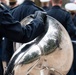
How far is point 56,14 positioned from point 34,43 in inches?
57.9

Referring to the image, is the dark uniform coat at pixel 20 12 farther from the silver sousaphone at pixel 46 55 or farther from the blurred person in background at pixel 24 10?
the silver sousaphone at pixel 46 55

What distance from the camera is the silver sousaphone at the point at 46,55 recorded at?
157 centimetres

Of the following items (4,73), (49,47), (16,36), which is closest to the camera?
(16,36)

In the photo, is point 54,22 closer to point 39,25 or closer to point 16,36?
point 39,25

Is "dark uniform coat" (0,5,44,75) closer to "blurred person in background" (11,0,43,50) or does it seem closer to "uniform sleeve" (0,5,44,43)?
"uniform sleeve" (0,5,44,43)

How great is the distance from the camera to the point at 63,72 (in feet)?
5.58

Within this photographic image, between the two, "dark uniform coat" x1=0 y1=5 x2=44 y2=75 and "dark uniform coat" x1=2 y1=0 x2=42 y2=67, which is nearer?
"dark uniform coat" x1=0 y1=5 x2=44 y2=75

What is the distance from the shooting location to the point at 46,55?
5.28ft

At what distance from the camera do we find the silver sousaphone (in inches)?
62.0

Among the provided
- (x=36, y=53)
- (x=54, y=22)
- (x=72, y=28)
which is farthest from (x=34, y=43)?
(x=72, y=28)

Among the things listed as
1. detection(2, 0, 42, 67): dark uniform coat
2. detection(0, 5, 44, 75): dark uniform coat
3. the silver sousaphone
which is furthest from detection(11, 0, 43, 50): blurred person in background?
detection(0, 5, 44, 75): dark uniform coat

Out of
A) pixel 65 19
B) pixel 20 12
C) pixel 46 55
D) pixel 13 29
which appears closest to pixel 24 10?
pixel 20 12

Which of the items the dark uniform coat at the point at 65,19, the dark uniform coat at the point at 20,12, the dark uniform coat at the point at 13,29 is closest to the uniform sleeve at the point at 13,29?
the dark uniform coat at the point at 13,29

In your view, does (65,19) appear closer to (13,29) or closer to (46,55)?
(46,55)
